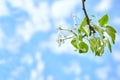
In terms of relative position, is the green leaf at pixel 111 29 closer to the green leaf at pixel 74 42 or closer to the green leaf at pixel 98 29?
the green leaf at pixel 98 29

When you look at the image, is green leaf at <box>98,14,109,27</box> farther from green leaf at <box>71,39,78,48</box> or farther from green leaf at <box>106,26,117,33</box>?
green leaf at <box>71,39,78,48</box>

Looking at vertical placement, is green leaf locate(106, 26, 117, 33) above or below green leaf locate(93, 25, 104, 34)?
above

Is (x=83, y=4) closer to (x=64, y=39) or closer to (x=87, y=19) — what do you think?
(x=87, y=19)

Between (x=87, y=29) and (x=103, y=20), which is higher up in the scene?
(x=103, y=20)

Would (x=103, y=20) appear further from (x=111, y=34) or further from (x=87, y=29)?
(x=87, y=29)

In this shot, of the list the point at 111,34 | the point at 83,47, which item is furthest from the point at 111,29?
the point at 83,47

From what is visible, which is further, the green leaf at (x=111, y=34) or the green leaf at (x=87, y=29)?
the green leaf at (x=111, y=34)

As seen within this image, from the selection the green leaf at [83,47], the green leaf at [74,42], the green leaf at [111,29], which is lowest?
the green leaf at [83,47]

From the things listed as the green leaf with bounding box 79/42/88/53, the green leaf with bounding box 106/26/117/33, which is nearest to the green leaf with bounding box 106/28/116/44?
the green leaf with bounding box 106/26/117/33

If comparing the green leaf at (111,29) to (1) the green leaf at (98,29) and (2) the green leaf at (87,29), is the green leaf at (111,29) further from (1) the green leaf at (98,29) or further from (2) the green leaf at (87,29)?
(2) the green leaf at (87,29)

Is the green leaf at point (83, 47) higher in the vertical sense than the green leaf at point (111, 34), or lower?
lower

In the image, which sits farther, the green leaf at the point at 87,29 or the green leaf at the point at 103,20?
the green leaf at the point at 103,20

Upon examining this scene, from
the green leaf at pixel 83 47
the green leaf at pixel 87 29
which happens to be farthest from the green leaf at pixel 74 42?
the green leaf at pixel 87 29

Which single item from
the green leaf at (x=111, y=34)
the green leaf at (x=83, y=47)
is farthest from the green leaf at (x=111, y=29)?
the green leaf at (x=83, y=47)
